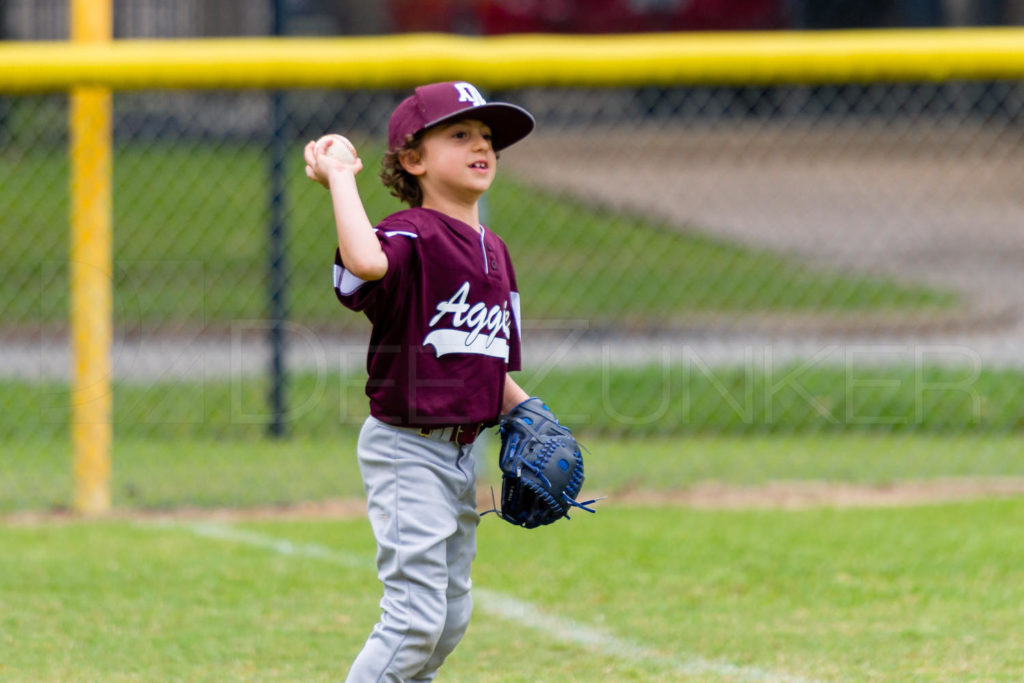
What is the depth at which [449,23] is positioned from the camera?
19.5m

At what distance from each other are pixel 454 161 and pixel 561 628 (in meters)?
1.71

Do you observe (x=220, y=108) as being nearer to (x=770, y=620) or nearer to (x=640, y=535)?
(x=640, y=535)

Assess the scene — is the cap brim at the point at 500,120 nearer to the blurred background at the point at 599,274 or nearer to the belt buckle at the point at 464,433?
the belt buckle at the point at 464,433

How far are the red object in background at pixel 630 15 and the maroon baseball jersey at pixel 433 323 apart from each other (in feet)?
54.3

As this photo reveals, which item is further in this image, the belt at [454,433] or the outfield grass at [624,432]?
the outfield grass at [624,432]

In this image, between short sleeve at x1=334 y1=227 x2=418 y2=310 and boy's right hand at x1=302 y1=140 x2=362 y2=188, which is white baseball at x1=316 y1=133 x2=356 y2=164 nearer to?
boy's right hand at x1=302 y1=140 x2=362 y2=188

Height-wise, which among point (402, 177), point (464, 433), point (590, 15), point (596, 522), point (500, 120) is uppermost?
point (590, 15)

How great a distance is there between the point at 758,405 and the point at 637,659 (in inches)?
172

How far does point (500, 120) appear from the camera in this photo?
3.14 m

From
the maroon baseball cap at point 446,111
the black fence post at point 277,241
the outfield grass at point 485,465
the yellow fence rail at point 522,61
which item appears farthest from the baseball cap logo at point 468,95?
the black fence post at point 277,241

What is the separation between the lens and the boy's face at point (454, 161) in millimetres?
3072

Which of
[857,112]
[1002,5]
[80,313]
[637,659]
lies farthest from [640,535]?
[1002,5]

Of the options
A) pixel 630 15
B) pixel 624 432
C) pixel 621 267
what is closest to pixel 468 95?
pixel 624 432

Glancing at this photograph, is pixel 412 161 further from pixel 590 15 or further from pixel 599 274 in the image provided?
pixel 590 15
